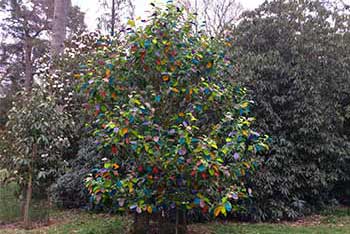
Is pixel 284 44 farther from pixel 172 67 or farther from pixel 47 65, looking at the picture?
pixel 47 65

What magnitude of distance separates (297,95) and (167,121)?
10.4ft

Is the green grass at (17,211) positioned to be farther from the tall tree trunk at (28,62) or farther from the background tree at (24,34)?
the tall tree trunk at (28,62)

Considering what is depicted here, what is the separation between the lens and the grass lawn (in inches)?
210

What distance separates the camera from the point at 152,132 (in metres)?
3.85

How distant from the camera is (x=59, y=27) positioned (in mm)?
9516

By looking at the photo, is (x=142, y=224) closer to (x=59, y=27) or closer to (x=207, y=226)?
(x=207, y=226)

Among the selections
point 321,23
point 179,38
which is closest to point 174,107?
point 179,38

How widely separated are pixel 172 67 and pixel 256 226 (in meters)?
3.09

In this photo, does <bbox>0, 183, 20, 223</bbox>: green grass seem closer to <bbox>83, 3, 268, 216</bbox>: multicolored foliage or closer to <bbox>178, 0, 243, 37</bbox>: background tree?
<bbox>83, 3, 268, 216</bbox>: multicolored foliage

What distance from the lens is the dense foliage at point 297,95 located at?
252 inches

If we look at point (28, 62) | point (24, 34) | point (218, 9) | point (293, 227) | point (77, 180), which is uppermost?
point (24, 34)

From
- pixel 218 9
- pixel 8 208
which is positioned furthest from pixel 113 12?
pixel 8 208

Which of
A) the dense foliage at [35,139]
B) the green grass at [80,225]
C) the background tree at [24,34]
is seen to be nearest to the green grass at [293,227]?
the green grass at [80,225]

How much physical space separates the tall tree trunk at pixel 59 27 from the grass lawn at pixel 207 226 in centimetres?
444
